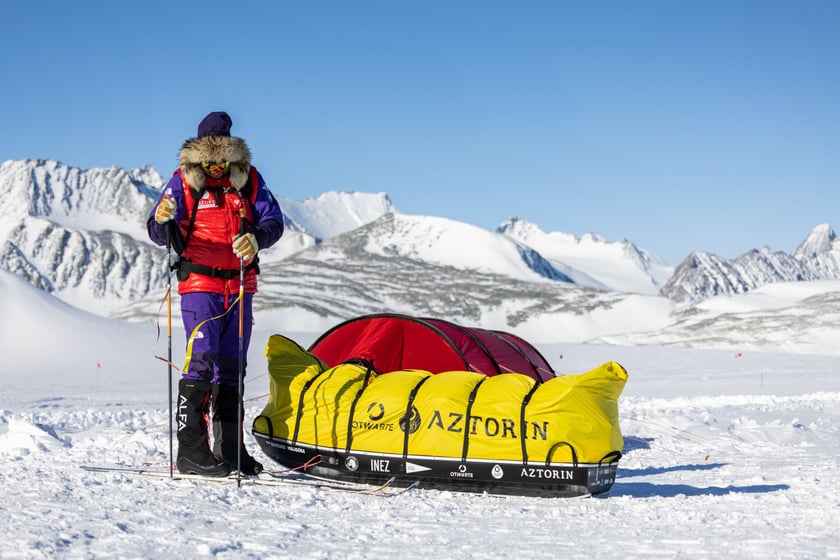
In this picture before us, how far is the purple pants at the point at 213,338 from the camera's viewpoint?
20.7 ft

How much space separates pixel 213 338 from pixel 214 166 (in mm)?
1371

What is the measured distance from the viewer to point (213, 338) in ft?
20.8

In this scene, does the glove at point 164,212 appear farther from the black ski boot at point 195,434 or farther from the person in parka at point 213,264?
the black ski boot at point 195,434

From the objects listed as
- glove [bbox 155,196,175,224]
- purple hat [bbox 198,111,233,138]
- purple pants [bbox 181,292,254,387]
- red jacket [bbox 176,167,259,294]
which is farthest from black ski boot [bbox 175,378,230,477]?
purple hat [bbox 198,111,233,138]

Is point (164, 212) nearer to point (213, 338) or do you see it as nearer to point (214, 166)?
point (214, 166)

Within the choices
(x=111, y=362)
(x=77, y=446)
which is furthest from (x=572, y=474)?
(x=111, y=362)

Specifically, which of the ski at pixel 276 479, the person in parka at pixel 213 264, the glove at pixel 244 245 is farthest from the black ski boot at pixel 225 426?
the glove at pixel 244 245

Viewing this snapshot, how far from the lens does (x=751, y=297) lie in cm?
13438

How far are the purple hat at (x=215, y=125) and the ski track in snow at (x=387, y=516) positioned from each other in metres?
2.74

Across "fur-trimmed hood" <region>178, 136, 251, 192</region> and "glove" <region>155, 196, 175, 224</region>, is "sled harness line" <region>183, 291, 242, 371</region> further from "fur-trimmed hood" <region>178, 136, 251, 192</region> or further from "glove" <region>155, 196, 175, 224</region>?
"fur-trimmed hood" <region>178, 136, 251, 192</region>

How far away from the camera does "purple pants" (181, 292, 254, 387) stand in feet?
20.7

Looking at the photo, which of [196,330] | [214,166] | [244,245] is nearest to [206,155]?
[214,166]

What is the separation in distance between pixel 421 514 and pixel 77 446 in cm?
437

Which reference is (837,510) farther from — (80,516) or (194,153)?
(194,153)
